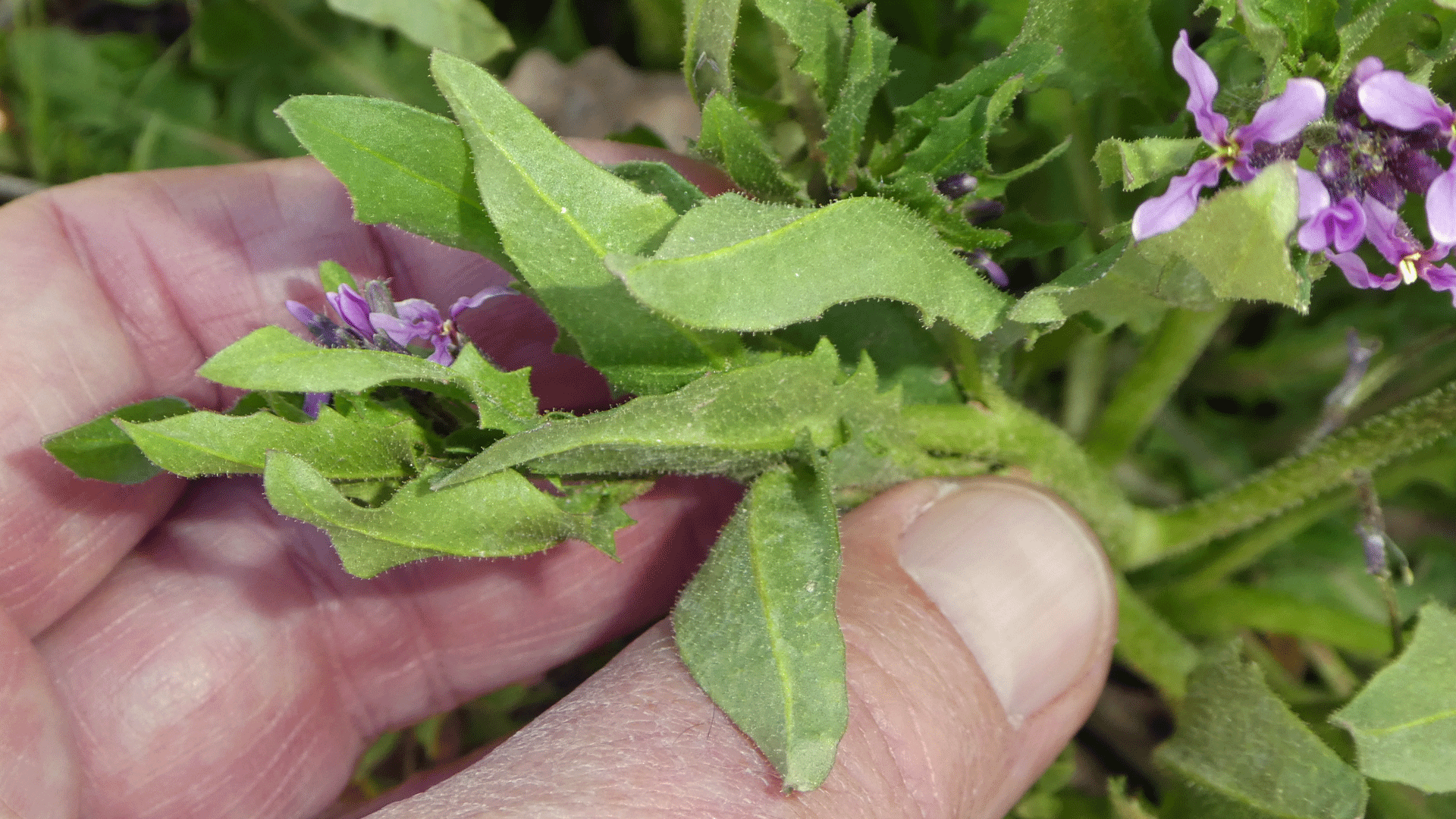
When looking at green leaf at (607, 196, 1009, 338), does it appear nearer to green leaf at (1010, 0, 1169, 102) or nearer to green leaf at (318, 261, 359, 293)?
green leaf at (1010, 0, 1169, 102)

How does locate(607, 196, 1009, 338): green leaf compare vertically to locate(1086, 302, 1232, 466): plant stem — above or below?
above

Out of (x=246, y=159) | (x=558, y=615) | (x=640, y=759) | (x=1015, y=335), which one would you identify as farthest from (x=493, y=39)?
(x=640, y=759)

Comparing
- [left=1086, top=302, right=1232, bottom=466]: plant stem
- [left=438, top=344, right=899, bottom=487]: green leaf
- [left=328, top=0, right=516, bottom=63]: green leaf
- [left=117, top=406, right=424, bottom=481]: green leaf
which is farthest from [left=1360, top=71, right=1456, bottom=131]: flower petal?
[left=328, top=0, right=516, bottom=63]: green leaf

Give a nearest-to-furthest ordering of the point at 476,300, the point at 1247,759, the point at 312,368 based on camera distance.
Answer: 1. the point at 312,368
2. the point at 476,300
3. the point at 1247,759

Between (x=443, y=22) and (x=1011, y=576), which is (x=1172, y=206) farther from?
(x=443, y=22)

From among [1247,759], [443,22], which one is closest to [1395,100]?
[1247,759]

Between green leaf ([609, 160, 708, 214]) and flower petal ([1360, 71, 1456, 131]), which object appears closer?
flower petal ([1360, 71, 1456, 131])

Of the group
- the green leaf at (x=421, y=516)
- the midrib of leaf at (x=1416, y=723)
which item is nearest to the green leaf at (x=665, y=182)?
the green leaf at (x=421, y=516)
